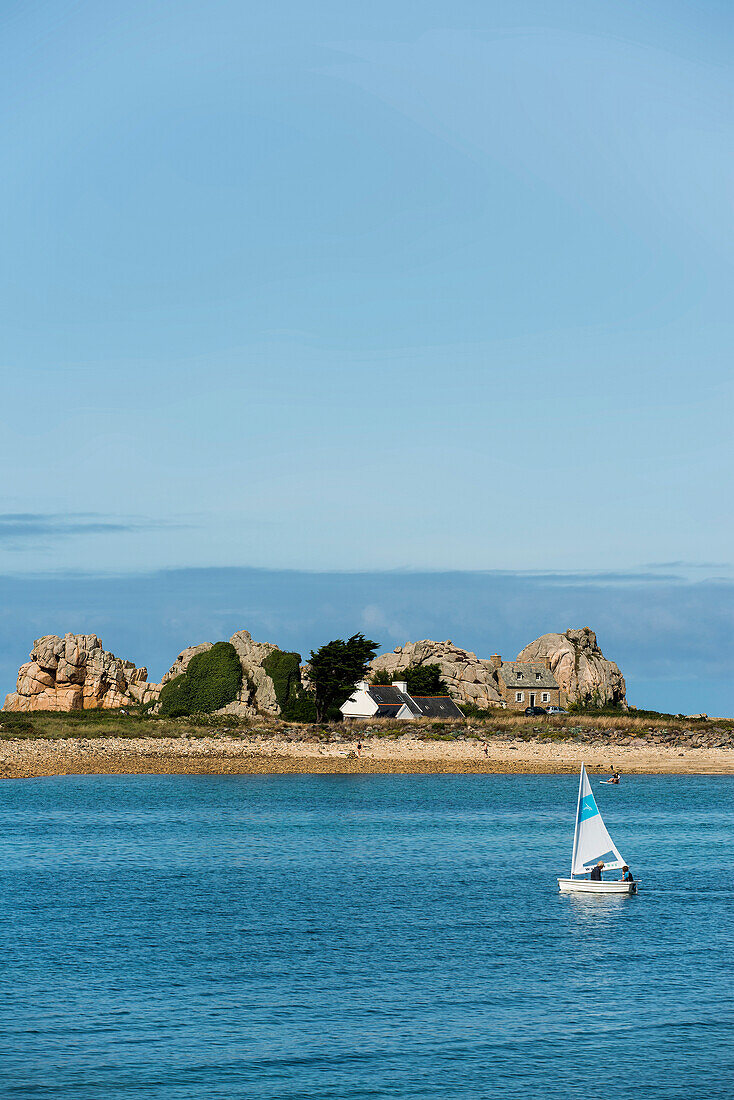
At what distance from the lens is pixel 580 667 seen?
171m

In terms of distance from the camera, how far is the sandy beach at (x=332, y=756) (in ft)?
346

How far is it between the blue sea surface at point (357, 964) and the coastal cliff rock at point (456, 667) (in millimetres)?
88160

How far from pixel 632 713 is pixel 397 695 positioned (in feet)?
104

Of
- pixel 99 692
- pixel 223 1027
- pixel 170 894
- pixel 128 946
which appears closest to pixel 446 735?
pixel 99 692

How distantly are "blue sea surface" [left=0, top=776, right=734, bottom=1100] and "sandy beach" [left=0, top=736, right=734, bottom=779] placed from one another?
33691mm

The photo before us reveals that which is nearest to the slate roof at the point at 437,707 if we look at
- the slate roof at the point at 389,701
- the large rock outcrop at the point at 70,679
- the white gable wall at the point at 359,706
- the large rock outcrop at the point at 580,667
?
the slate roof at the point at 389,701

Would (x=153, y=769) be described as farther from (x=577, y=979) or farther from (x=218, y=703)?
(x=577, y=979)

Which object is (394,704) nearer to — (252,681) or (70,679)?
(252,681)

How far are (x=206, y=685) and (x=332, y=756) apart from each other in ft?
92.8

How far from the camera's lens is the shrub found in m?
135

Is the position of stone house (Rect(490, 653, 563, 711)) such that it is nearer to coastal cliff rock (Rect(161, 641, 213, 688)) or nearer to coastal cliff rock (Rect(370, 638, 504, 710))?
coastal cliff rock (Rect(370, 638, 504, 710))

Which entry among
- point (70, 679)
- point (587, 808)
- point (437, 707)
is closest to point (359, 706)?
point (437, 707)

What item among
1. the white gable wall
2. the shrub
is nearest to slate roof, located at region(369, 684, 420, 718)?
the white gable wall

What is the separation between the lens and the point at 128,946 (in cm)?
3794
